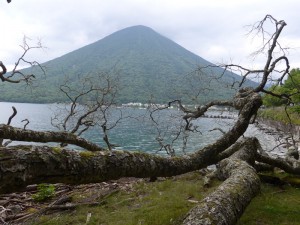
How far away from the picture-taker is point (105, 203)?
35.2 ft

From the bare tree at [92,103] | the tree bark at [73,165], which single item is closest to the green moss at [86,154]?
the tree bark at [73,165]

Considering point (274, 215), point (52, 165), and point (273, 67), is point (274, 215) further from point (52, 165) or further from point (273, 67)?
point (52, 165)

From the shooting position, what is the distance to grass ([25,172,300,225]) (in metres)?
8.26

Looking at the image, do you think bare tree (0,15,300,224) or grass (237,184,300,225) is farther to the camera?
grass (237,184,300,225)

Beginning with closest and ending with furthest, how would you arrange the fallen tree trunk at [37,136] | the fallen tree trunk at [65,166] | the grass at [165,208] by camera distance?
the fallen tree trunk at [65,166], the fallen tree trunk at [37,136], the grass at [165,208]

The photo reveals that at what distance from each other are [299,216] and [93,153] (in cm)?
665

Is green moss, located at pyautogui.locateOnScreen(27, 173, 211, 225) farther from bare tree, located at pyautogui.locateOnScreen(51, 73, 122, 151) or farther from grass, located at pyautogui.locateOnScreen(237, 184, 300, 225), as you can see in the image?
bare tree, located at pyautogui.locateOnScreen(51, 73, 122, 151)

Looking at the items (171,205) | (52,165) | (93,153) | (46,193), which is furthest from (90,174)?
(46,193)

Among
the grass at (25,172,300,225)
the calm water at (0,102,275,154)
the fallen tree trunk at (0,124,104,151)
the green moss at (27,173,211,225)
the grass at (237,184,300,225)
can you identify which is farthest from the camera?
the calm water at (0,102,275,154)

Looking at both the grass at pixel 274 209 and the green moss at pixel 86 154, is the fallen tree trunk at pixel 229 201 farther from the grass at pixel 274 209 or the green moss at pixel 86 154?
the green moss at pixel 86 154

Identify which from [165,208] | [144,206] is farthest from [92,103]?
[165,208]

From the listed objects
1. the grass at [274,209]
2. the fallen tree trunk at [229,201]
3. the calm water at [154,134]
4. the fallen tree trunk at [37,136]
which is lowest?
the calm water at [154,134]

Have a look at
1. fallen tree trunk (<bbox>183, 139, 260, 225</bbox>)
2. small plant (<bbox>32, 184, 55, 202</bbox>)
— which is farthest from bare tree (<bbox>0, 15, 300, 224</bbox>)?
small plant (<bbox>32, 184, 55, 202</bbox>)

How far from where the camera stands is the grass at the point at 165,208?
27.1 feet
